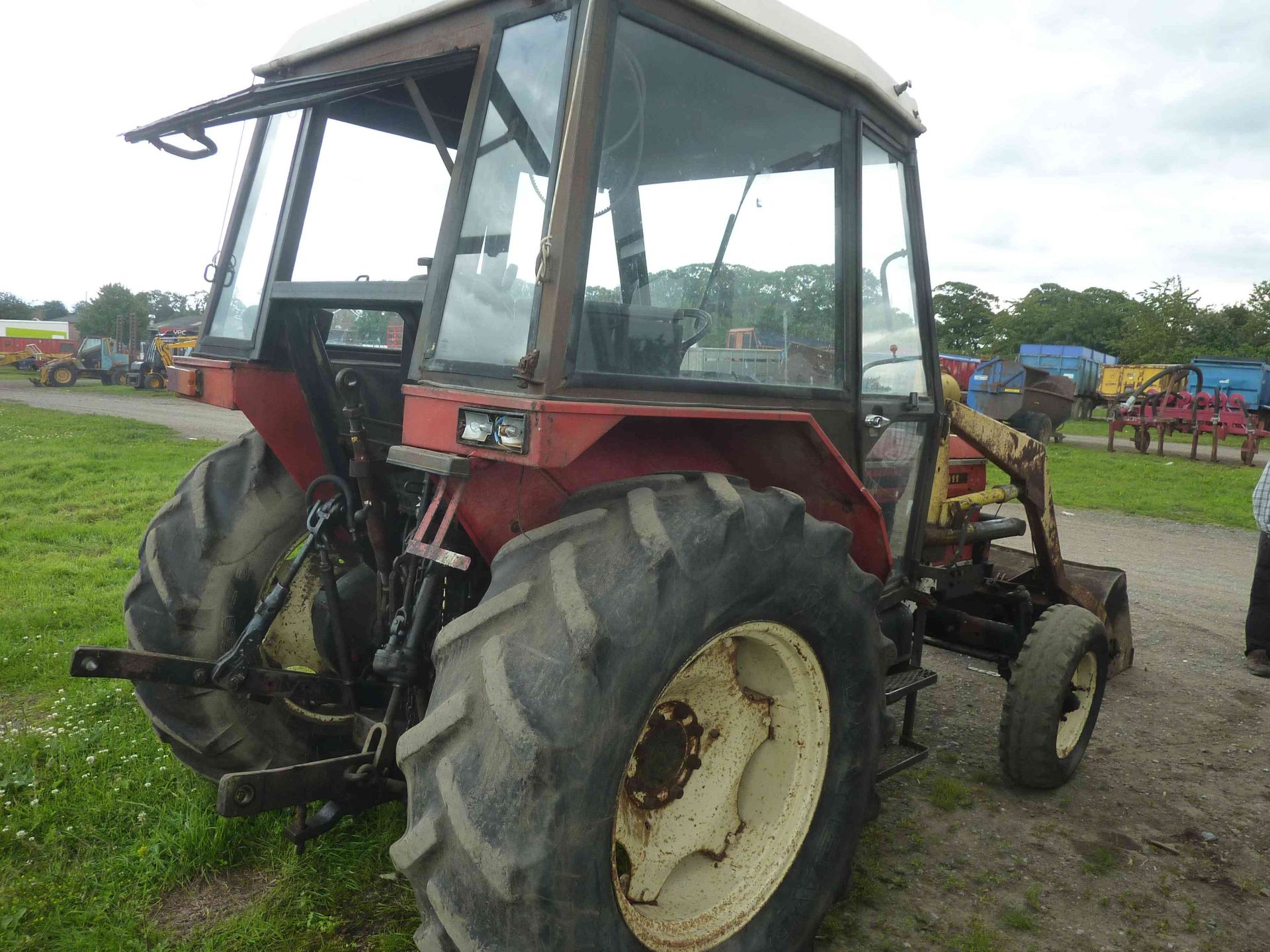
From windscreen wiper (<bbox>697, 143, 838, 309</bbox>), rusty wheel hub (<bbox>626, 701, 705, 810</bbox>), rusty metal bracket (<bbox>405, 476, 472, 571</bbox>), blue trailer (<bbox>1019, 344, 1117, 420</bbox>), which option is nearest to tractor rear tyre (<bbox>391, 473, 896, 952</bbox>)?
rusty wheel hub (<bbox>626, 701, 705, 810</bbox>)

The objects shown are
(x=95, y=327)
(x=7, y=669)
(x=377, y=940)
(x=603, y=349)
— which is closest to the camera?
(x=603, y=349)

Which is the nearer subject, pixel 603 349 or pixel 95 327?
pixel 603 349

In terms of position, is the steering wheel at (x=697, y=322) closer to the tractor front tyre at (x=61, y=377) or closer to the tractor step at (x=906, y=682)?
the tractor step at (x=906, y=682)

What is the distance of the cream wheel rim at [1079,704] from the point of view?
3.68m

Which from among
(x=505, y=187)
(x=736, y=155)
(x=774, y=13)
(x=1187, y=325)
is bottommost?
(x=505, y=187)

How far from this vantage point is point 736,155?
8.46 feet

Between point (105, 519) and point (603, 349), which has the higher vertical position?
point (603, 349)

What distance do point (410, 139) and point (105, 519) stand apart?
6111 millimetres

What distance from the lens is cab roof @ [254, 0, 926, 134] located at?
2312mm

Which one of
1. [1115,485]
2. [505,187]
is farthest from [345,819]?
[1115,485]

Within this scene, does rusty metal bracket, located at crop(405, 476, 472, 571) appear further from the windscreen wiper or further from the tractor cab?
the windscreen wiper

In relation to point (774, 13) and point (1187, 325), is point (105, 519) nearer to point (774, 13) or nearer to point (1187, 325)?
point (774, 13)

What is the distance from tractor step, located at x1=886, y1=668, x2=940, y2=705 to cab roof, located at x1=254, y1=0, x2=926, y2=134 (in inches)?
75.5

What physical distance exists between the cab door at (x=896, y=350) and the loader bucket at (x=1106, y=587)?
1.43 meters
